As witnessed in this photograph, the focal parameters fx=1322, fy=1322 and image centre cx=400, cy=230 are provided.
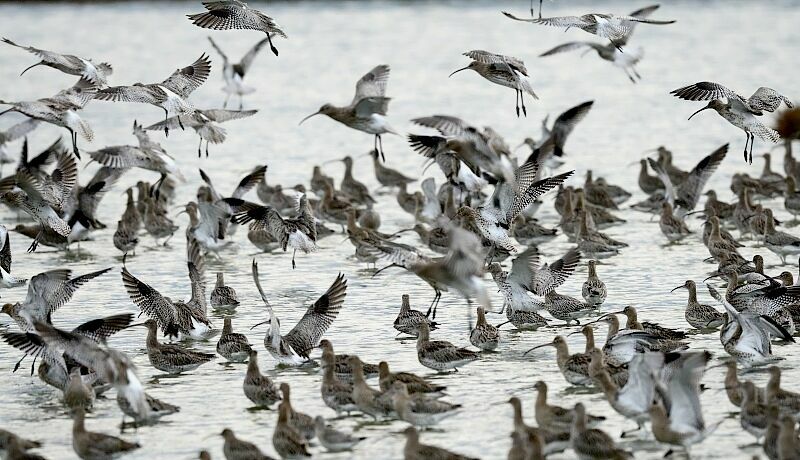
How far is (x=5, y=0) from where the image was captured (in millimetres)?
56594

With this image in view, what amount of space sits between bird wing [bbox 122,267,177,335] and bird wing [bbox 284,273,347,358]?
1.26 metres

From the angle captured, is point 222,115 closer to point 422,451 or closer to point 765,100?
point 765,100

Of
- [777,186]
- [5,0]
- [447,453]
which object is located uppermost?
[447,453]

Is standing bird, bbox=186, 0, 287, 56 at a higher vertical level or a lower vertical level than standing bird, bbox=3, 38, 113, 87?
higher

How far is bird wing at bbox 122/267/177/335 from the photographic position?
1280cm

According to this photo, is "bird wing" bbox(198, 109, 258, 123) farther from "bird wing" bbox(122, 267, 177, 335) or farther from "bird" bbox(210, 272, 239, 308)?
"bird wing" bbox(122, 267, 177, 335)

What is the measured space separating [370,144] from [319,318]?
15.6 m

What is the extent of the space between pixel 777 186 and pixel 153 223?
9543 mm

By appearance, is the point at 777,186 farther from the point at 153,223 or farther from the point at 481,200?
the point at 153,223

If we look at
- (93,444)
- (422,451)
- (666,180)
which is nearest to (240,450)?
(93,444)

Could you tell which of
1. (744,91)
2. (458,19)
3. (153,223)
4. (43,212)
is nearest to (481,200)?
(153,223)

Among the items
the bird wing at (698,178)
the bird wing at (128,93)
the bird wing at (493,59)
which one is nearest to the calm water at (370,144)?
the bird wing at (698,178)

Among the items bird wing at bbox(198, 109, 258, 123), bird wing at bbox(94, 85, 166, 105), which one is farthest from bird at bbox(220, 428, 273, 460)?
bird wing at bbox(198, 109, 258, 123)

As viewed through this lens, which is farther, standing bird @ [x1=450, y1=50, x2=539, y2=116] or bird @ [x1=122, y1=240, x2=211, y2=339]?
standing bird @ [x1=450, y1=50, x2=539, y2=116]
